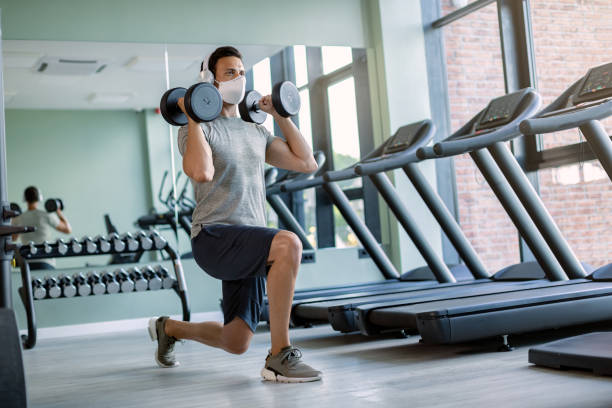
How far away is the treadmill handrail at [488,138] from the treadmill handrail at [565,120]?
1.54 feet

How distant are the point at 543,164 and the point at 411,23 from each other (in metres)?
2.05

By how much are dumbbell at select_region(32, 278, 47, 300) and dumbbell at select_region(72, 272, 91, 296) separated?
22cm

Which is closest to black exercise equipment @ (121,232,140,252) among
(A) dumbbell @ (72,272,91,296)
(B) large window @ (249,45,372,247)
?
(A) dumbbell @ (72,272,91,296)

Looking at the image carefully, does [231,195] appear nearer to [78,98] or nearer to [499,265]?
[78,98]

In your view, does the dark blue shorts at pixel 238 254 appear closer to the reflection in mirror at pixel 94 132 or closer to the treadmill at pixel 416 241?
the treadmill at pixel 416 241

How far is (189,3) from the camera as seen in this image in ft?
20.5

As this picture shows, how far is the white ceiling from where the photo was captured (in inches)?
224

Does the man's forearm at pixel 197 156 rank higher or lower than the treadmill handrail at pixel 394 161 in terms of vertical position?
lower

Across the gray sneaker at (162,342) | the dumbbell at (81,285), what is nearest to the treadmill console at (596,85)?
the gray sneaker at (162,342)

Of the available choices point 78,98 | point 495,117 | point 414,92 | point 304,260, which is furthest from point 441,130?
point 78,98

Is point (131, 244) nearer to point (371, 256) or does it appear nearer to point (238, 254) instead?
point (371, 256)

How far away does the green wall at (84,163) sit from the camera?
18.5 ft

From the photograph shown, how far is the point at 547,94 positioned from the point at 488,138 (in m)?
2.01

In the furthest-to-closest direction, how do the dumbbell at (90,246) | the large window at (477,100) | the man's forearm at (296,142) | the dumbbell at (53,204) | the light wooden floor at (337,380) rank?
the large window at (477,100) → the dumbbell at (53,204) → the dumbbell at (90,246) → the man's forearm at (296,142) → the light wooden floor at (337,380)
